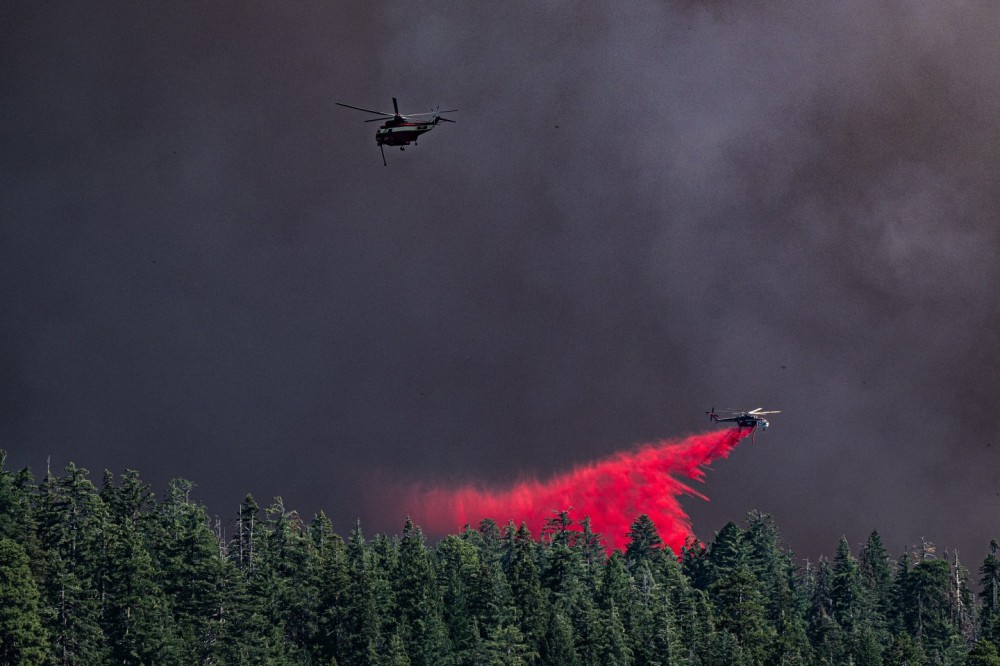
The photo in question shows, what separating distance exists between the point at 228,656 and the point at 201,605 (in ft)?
24.3

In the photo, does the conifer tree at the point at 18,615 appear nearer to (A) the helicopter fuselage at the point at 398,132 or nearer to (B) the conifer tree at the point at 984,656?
(A) the helicopter fuselage at the point at 398,132

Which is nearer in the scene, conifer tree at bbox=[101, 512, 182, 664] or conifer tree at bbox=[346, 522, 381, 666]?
conifer tree at bbox=[101, 512, 182, 664]

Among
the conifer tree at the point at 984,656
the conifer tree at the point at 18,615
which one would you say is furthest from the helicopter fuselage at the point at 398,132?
the conifer tree at the point at 984,656

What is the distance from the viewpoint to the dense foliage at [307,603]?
136625 millimetres

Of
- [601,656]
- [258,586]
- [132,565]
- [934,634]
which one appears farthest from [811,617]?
[132,565]

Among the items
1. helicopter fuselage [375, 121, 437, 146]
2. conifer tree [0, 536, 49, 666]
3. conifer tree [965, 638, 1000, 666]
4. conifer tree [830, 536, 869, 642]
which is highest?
helicopter fuselage [375, 121, 437, 146]

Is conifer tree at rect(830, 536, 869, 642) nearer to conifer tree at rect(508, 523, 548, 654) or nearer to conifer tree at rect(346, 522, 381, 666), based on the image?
conifer tree at rect(508, 523, 548, 654)

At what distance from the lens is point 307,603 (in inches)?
5906

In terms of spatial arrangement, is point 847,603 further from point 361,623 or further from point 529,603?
point 361,623

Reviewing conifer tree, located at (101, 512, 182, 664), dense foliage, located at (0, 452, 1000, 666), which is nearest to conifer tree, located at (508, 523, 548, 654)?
dense foliage, located at (0, 452, 1000, 666)

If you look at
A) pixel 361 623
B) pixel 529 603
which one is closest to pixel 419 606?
pixel 361 623

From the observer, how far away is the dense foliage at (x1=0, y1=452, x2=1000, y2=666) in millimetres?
Answer: 136625

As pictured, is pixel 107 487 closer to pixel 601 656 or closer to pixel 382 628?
pixel 382 628

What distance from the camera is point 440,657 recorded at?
478ft
